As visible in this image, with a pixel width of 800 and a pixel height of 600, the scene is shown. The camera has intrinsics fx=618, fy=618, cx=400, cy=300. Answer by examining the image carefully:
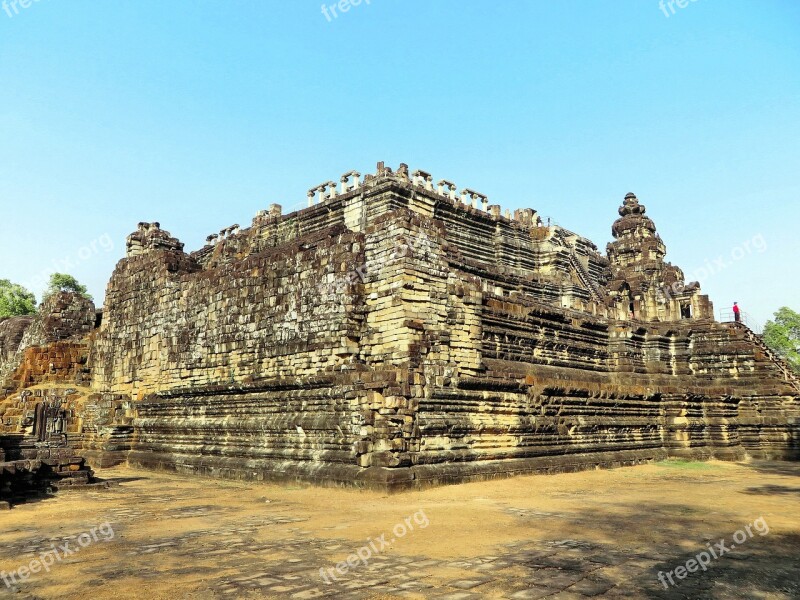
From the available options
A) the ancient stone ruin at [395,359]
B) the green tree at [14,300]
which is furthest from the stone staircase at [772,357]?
the green tree at [14,300]

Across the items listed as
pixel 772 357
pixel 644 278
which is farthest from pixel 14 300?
pixel 772 357

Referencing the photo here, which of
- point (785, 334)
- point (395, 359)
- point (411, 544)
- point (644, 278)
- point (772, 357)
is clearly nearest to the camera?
point (411, 544)

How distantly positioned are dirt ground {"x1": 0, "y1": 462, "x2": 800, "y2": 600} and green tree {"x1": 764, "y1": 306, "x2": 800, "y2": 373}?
Result: 54364 mm

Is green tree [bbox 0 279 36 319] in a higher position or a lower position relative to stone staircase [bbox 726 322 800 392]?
higher

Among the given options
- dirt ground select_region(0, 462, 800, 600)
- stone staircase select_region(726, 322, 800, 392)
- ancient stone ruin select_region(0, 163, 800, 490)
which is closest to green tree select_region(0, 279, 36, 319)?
ancient stone ruin select_region(0, 163, 800, 490)

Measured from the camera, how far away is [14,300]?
54375 millimetres

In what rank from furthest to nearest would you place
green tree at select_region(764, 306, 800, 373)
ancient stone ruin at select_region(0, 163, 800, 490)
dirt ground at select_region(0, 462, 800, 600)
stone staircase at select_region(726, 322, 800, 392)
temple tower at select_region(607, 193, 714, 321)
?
1. green tree at select_region(764, 306, 800, 373)
2. temple tower at select_region(607, 193, 714, 321)
3. stone staircase at select_region(726, 322, 800, 392)
4. ancient stone ruin at select_region(0, 163, 800, 490)
5. dirt ground at select_region(0, 462, 800, 600)

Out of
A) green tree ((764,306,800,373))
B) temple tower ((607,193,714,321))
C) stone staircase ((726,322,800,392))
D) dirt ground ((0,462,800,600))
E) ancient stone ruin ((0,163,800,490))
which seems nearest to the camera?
dirt ground ((0,462,800,600))

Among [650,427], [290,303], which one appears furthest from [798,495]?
[290,303]

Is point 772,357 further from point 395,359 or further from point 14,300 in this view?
point 14,300

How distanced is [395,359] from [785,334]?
60.0 metres

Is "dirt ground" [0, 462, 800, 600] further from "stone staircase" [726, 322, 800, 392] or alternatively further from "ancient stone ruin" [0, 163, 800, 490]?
"stone staircase" [726, 322, 800, 392]

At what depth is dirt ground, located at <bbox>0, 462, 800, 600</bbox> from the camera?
6043 millimetres

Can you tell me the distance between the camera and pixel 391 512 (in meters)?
10.7
